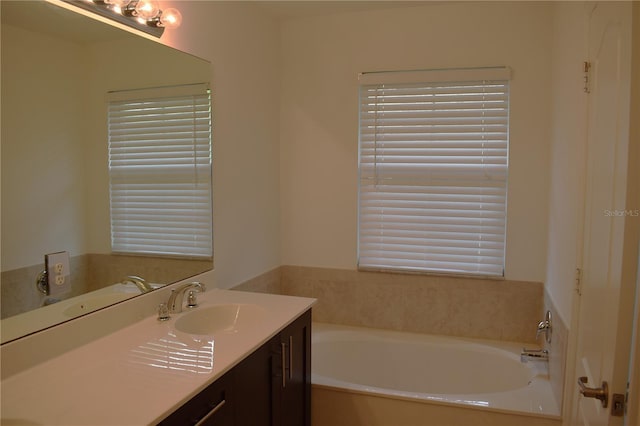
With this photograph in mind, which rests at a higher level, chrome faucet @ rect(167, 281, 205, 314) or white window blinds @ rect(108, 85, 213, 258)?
white window blinds @ rect(108, 85, 213, 258)

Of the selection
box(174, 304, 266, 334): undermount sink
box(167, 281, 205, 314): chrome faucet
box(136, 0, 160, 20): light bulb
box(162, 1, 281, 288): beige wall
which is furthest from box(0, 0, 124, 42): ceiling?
box(174, 304, 266, 334): undermount sink

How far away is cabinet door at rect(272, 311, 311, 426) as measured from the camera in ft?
6.02

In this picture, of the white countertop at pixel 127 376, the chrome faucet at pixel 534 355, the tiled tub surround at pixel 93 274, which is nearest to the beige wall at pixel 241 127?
the tiled tub surround at pixel 93 274

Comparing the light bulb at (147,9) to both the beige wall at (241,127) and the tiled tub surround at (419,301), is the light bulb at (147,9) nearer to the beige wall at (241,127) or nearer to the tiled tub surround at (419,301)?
the beige wall at (241,127)

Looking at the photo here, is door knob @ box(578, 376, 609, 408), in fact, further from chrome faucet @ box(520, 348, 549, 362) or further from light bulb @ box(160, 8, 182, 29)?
light bulb @ box(160, 8, 182, 29)

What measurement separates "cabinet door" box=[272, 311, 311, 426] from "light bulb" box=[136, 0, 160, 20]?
144 centimetres

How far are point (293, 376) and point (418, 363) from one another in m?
1.19

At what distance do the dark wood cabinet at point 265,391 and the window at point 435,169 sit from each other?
114 centimetres

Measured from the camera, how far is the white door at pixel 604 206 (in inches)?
43.1

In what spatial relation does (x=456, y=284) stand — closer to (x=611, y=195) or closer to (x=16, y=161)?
(x=611, y=195)

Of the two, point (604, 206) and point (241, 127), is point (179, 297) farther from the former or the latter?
point (604, 206)

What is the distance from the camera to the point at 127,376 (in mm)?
1309

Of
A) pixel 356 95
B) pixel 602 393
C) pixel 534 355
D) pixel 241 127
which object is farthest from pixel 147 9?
pixel 534 355

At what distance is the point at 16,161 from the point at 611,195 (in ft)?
5.84
